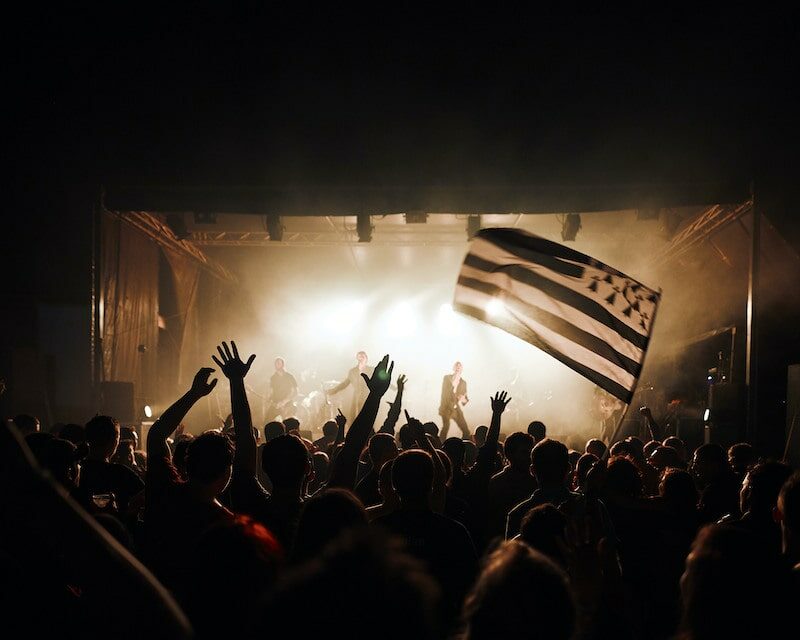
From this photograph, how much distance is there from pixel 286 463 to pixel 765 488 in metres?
2.44

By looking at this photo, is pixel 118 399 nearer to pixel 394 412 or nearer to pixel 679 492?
pixel 394 412

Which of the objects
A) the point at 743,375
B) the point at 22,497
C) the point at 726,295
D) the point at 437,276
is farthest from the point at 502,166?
the point at 22,497

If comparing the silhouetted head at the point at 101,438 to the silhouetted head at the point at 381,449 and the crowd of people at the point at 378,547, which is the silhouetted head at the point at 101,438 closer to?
the crowd of people at the point at 378,547

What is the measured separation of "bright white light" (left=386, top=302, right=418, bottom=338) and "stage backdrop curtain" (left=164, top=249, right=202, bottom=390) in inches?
238

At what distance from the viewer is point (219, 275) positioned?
2348 centimetres

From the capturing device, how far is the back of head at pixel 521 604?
144cm

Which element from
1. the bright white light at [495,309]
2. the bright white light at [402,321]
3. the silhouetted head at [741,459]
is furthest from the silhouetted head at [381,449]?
the bright white light at [402,321]

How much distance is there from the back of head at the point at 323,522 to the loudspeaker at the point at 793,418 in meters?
9.91

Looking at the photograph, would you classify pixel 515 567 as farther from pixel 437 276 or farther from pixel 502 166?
pixel 437 276

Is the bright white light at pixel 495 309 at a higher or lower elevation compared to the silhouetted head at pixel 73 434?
higher

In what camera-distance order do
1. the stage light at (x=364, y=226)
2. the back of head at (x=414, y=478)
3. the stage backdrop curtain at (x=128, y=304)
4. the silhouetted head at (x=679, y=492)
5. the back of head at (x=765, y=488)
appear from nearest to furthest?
the back of head at (x=414, y=478) < the back of head at (x=765, y=488) < the silhouetted head at (x=679, y=492) < the stage light at (x=364, y=226) < the stage backdrop curtain at (x=128, y=304)

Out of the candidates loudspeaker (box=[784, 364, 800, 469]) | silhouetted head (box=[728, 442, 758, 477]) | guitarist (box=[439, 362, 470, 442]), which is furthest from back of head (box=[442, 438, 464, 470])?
guitarist (box=[439, 362, 470, 442])

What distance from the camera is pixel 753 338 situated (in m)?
12.1

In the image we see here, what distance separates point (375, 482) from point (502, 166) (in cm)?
902
